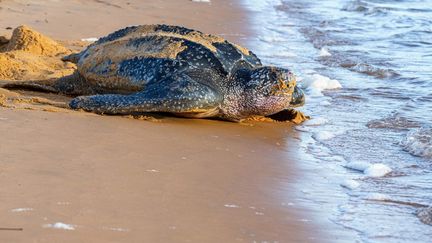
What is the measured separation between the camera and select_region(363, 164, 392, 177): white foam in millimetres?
4465

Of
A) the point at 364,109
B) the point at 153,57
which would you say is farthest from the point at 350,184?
the point at 364,109

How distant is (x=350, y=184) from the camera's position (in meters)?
4.20

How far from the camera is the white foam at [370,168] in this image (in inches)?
176

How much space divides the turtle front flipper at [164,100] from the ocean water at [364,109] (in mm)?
751

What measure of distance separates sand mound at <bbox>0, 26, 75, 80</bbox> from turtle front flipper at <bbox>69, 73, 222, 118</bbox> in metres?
1.22

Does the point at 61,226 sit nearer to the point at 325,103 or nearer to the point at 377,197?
the point at 377,197

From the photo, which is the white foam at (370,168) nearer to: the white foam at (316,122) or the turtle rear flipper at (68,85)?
the white foam at (316,122)

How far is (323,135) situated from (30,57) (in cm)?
279

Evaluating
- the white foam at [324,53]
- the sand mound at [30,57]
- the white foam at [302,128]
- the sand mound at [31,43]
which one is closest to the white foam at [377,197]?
the white foam at [302,128]

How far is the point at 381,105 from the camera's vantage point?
650cm

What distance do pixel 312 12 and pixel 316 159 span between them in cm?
917

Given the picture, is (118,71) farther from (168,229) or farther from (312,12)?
(312,12)

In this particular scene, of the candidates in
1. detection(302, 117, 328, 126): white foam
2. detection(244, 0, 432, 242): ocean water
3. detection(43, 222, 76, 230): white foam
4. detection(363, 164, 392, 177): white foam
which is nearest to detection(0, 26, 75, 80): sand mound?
detection(302, 117, 328, 126): white foam

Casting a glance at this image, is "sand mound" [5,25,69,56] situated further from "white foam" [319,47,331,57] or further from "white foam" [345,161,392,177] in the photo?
"white foam" [345,161,392,177]
